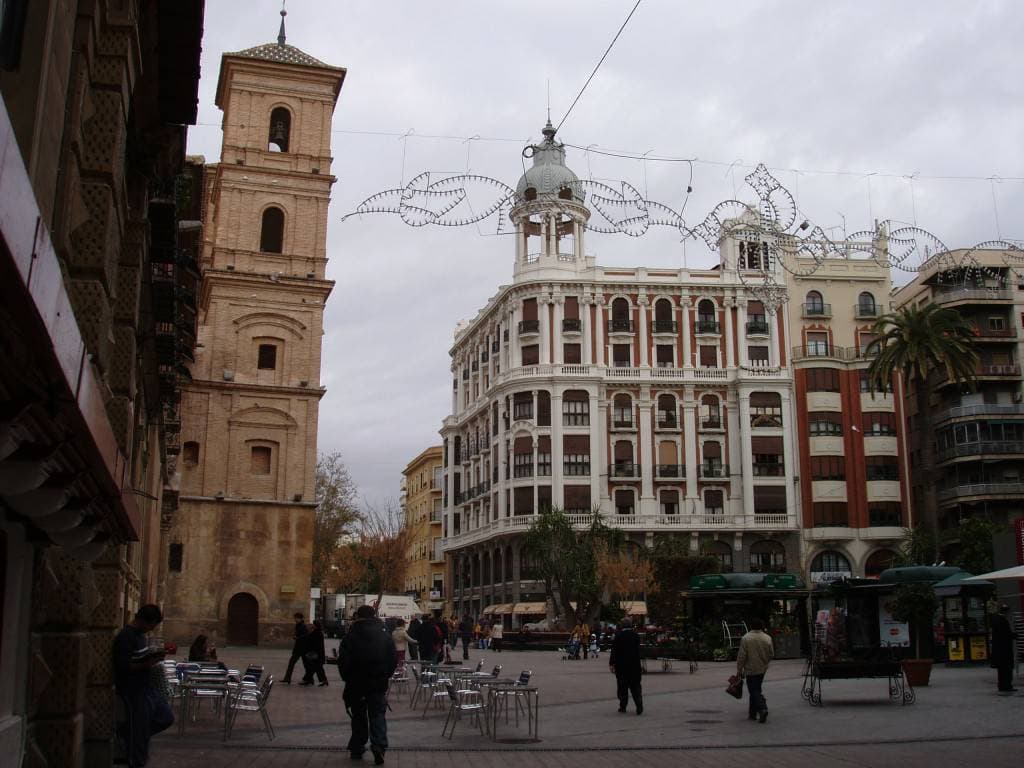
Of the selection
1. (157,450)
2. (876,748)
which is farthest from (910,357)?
(876,748)

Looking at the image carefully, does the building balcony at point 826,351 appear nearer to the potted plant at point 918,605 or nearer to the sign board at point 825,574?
the sign board at point 825,574

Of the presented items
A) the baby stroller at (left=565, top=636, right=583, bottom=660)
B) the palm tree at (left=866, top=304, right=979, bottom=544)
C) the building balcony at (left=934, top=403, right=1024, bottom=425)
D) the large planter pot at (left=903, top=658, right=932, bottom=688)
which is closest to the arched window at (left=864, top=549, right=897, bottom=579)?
the building balcony at (left=934, top=403, right=1024, bottom=425)

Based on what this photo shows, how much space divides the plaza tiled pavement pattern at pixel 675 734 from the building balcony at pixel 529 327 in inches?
1839

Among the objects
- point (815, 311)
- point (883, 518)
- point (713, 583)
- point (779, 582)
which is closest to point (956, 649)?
point (779, 582)

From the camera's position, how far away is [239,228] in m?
40.3

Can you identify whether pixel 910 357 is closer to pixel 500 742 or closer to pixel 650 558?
pixel 650 558

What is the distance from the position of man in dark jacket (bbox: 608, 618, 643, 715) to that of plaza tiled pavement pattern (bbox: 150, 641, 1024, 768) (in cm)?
30

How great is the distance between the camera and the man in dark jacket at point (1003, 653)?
19234 millimetres

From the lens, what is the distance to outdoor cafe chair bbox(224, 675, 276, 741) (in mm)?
13039

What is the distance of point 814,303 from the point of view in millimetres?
68938

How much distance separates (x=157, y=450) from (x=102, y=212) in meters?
17.9

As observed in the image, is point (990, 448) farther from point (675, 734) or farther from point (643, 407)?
point (675, 734)

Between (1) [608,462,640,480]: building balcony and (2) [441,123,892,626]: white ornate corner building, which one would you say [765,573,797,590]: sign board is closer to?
(2) [441,123,892,626]: white ornate corner building

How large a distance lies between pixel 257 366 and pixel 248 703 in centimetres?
2632
